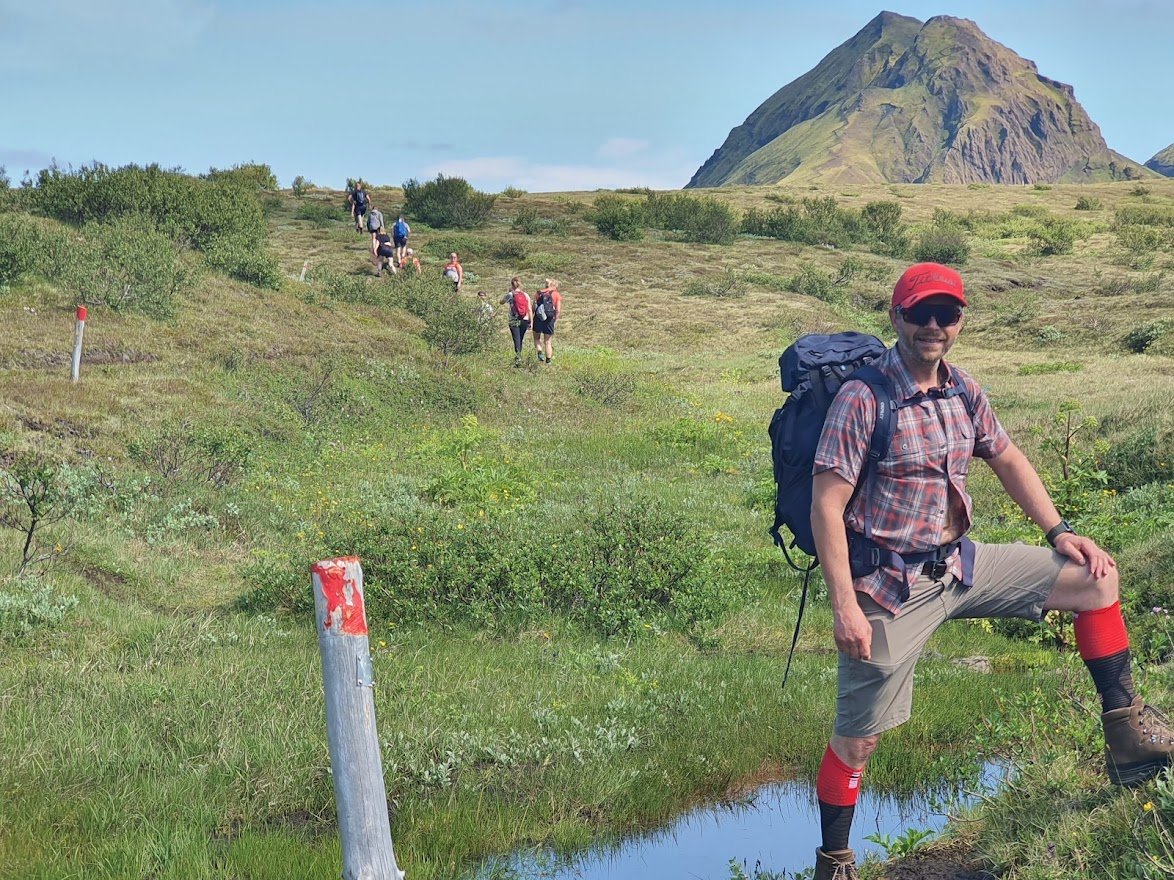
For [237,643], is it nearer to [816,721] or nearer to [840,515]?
[816,721]

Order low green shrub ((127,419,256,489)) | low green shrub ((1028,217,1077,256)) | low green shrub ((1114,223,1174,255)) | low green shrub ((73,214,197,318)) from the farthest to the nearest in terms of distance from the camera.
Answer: low green shrub ((1028,217,1077,256)), low green shrub ((1114,223,1174,255)), low green shrub ((73,214,197,318)), low green shrub ((127,419,256,489))

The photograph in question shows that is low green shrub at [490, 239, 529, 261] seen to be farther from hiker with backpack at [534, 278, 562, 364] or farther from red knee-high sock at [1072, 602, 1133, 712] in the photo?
red knee-high sock at [1072, 602, 1133, 712]

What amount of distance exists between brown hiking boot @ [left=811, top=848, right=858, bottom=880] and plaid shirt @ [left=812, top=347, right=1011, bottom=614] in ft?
3.20

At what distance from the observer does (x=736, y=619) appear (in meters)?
8.50

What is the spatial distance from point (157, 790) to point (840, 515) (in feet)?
10.7

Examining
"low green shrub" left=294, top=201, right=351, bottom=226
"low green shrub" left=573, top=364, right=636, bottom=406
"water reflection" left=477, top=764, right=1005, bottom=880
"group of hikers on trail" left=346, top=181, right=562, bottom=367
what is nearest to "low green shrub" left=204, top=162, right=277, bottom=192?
"low green shrub" left=294, top=201, right=351, bottom=226

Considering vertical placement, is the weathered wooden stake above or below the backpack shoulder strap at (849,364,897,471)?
below

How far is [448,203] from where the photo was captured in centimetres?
4944

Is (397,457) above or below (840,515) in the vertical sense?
below

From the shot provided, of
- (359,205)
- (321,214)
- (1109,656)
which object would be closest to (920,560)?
(1109,656)

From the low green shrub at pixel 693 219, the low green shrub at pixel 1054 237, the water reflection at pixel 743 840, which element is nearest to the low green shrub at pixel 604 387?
the water reflection at pixel 743 840

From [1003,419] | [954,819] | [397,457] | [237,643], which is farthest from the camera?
[1003,419]

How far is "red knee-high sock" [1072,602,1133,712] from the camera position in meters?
3.98

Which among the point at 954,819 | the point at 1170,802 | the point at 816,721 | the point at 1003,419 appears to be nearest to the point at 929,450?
the point at 1170,802
